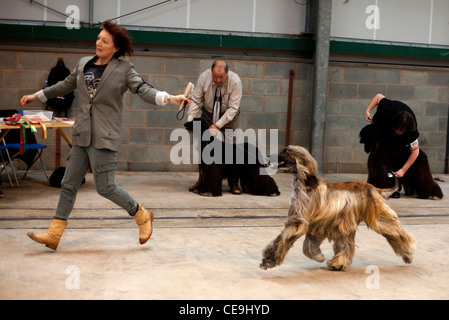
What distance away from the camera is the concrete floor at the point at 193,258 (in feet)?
A: 12.0

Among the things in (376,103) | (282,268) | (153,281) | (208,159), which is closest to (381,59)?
(376,103)

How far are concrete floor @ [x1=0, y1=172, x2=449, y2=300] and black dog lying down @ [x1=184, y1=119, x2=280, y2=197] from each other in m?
0.36

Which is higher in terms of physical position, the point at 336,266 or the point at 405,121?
the point at 405,121

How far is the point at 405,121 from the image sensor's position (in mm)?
6465

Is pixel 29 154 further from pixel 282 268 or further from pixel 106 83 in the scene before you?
pixel 282 268

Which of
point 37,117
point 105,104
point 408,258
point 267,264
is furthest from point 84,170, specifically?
point 37,117

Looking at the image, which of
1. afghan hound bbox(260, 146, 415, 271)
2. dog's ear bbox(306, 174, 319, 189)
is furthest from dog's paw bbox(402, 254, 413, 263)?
dog's ear bbox(306, 174, 319, 189)

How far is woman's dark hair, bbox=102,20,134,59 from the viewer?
171 inches

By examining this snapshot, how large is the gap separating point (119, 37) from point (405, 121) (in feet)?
11.2

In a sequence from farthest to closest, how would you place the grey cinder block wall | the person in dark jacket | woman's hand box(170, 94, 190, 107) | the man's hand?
the grey cinder block wall → the man's hand → the person in dark jacket → woman's hand box(170, 94, 190, 107)

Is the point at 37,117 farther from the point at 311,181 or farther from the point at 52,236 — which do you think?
the point at 311,181

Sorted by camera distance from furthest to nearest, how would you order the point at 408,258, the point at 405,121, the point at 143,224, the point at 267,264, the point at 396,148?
1. the point at 396,148
2. the point at 405,121
3. the point at 143,224
4. the point at 408,258
5. the point at 267,264

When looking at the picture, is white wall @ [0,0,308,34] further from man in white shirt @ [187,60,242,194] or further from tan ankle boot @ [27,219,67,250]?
tan ankle boot @ [27,219,67,250]

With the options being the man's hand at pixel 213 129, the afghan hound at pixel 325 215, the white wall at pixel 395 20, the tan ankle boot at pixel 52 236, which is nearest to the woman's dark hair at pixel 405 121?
the man's hand at pixel 213 129
